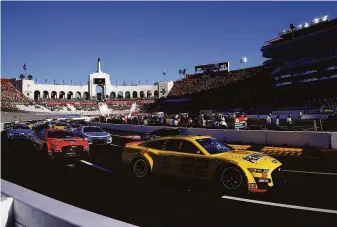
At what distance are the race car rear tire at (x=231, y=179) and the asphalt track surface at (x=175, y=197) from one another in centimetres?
22

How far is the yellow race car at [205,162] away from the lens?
771 centimetres

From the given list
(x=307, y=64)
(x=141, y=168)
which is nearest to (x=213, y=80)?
(x=307, y=64)

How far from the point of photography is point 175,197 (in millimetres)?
7871

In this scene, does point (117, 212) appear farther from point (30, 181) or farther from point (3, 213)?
point (30, 181)

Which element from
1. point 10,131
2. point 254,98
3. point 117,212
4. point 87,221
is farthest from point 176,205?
point 254,98

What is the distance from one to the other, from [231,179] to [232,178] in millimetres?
36

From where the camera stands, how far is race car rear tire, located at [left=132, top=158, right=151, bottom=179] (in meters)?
9.63

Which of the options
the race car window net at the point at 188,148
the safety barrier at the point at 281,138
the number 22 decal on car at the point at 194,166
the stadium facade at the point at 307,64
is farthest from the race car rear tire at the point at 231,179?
the stadium facade at the point at 307,64

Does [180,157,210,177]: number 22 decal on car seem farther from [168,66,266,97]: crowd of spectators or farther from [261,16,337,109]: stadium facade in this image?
[168,66,266,97]: crowd of spectators

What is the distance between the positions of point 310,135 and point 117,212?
42.9 ft

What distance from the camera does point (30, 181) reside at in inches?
384

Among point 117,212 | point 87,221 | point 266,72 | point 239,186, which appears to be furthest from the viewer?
point 266,72

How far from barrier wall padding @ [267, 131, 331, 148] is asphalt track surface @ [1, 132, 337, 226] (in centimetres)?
431

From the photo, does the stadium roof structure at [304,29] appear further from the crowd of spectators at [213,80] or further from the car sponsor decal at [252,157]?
the car sponsor decal at [252,157]
